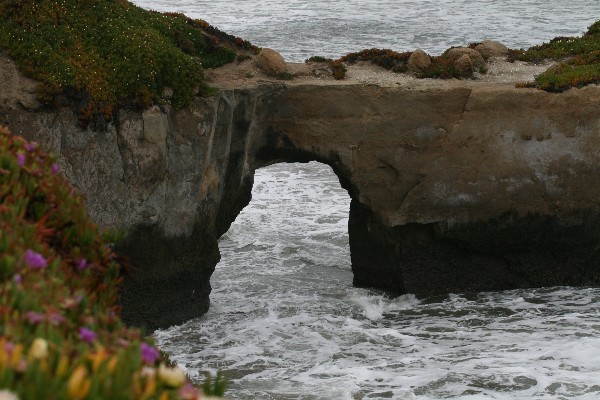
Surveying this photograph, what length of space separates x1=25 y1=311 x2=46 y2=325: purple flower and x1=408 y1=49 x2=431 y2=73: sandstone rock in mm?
14506

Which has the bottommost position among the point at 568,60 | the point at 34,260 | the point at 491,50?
the point at 34,260

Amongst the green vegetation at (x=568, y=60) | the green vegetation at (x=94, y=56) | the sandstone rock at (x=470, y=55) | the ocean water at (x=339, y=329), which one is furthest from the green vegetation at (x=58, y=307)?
the sandstone rock at (x=470, y=55)

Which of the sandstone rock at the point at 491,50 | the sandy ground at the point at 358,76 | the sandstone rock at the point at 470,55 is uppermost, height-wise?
the sandstone rock at the point at 491,50

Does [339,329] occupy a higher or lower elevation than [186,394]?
lower

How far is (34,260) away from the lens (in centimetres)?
541

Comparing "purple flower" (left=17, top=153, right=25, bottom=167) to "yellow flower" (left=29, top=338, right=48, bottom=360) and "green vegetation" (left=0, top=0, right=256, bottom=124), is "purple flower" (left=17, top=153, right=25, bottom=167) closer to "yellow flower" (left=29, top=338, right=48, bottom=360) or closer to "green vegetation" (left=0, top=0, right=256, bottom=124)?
"yellow flower" (left=29, top=338, right=48, bottom=360)

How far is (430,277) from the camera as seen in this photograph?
17.5m

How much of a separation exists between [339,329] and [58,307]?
1105 cm

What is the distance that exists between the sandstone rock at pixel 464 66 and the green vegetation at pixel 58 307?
1221 centimetres

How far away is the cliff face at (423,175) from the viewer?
16.1m

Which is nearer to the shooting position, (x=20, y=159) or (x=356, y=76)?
(x=20, y=159)

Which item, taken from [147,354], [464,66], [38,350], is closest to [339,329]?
[464,66]

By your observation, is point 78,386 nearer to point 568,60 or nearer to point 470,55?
point 470,55

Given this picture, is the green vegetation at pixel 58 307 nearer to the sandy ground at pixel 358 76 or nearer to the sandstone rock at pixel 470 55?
the sandy ground at pixel 358 76
